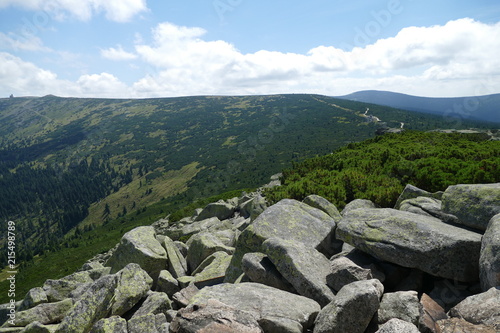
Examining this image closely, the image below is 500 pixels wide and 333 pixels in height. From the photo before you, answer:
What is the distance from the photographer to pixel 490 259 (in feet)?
23.3

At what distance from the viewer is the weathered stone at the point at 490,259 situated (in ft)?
22.3

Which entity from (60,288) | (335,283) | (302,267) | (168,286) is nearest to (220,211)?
(60,288)

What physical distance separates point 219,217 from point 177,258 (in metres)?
19.1

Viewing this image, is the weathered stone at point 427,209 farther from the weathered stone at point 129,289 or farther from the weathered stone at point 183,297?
the weathered stone at point 129,289

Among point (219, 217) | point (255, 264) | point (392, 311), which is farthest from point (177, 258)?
point (219, 217)

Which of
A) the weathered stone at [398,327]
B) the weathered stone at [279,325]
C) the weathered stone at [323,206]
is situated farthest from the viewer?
the weathered stone at [323,206]

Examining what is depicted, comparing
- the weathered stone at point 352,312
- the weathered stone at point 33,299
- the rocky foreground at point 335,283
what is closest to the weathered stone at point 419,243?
the rocky foreground at point 335,283

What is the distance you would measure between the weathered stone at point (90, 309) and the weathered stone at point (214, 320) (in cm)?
469

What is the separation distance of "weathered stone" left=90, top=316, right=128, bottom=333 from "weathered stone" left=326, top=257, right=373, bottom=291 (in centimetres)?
718

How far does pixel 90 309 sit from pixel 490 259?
42.2 feet

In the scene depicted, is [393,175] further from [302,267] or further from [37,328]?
[37,328]

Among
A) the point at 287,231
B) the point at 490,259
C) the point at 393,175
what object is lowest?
the point at 287,231

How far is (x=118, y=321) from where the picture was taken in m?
9.66

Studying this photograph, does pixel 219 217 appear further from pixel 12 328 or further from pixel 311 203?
pixel 12 328
